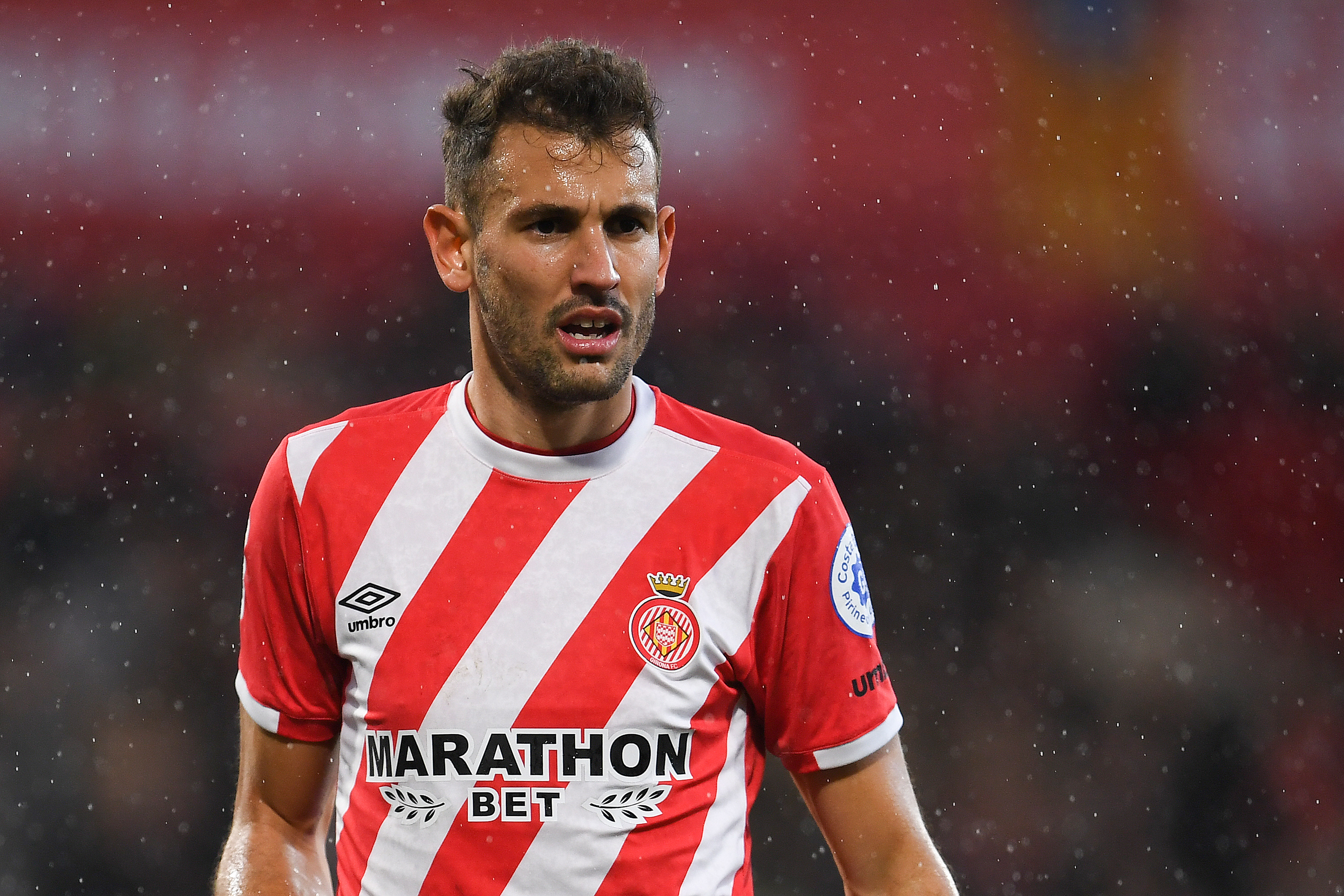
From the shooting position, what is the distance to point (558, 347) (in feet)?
4.93

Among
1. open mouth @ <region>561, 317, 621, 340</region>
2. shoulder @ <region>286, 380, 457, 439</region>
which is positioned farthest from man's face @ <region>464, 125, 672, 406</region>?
shoulder @ <region>286, 380, 457, 439</region>

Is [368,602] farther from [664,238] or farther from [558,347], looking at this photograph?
[664,238]

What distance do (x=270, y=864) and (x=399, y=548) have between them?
0.45m

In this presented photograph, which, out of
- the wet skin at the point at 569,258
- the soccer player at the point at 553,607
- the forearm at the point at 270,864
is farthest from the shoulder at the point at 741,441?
the forearm at the point at 270,864

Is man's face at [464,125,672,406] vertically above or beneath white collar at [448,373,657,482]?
above

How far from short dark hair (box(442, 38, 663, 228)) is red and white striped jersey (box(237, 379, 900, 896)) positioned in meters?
0.32

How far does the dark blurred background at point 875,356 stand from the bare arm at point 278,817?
2745 mm

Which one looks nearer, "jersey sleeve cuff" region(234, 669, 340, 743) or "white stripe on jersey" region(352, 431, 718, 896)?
"white stripe on jersey" region(352, 431, 718, 896)

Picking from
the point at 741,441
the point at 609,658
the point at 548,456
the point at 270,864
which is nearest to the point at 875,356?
the point at 741,441

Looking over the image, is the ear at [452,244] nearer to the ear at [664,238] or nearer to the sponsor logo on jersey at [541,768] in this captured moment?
the ear at [664,238]

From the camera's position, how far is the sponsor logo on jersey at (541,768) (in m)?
1.50

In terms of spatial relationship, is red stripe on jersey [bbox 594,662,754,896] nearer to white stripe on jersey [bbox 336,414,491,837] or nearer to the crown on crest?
the crown on crest

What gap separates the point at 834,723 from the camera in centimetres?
156

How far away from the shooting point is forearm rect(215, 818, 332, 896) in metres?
1.60
